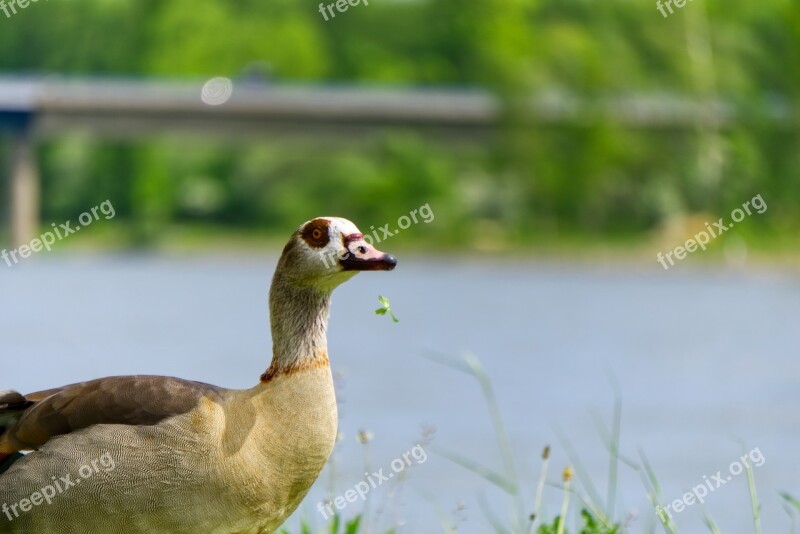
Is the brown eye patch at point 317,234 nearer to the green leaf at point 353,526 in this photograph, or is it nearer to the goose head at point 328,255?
the goose head at point 328,255

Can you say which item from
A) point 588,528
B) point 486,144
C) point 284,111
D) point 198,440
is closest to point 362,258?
point 198,440

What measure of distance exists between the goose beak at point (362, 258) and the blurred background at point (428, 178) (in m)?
15.1

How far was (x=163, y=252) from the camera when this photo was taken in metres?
52.9

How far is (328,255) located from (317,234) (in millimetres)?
Answer: 83

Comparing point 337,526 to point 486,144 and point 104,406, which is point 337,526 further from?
point 486,144

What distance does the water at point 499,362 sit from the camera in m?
11.9

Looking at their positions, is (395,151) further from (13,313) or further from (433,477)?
(433,477)

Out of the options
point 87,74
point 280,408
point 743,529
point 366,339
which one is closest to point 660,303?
point 366,339

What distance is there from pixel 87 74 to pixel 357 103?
1436cm

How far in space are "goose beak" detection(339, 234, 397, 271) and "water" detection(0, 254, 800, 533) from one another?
1.08 meters

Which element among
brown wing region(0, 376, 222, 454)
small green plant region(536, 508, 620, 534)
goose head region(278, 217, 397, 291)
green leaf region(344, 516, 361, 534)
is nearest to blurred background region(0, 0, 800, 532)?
green leaf region(344, 516, 361, 534)

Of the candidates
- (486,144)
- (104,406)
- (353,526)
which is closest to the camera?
(104,406)

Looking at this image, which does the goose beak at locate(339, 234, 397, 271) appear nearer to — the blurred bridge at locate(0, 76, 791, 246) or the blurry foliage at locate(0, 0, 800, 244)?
the blurry foliage at locate(0, 0, 800, 244)

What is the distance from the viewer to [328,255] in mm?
4484
